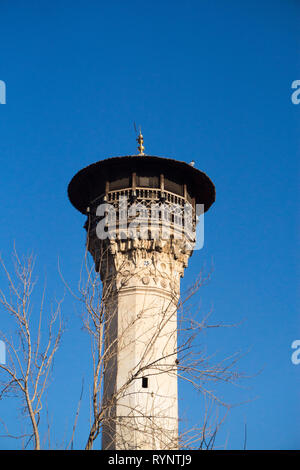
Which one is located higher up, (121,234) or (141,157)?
(141,157)

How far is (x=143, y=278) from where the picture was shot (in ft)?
60.0

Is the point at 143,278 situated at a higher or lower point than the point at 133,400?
higher

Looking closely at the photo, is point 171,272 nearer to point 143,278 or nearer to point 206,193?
point 143,278
